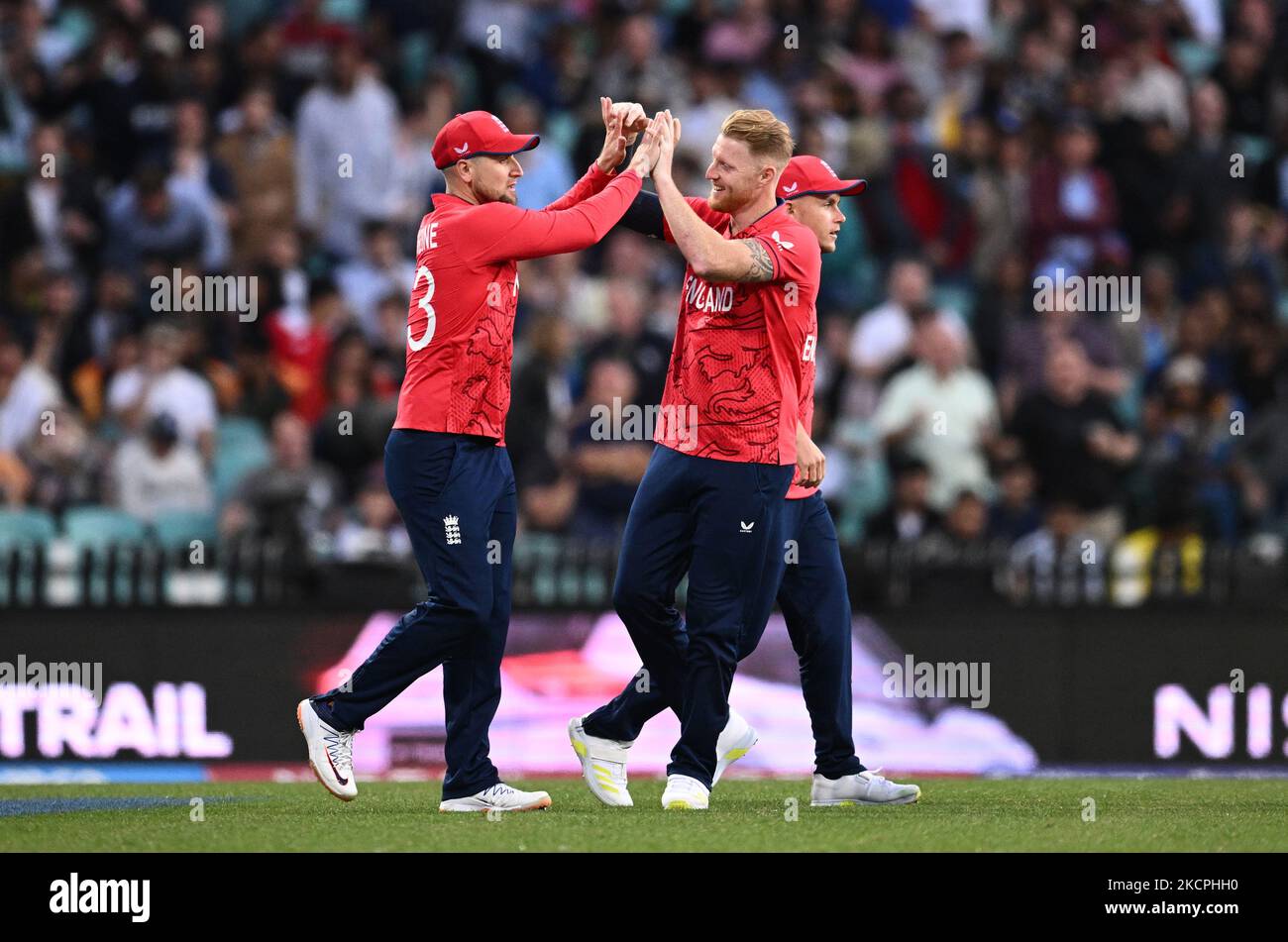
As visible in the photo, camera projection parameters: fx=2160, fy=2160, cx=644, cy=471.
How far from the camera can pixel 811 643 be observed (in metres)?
8.13

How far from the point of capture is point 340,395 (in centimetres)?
1358

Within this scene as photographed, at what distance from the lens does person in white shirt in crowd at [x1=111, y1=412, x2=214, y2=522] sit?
517 inches

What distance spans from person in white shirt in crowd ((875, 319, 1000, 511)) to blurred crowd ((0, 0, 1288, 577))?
0.02 metres

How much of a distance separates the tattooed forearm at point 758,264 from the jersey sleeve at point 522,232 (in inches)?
20.2

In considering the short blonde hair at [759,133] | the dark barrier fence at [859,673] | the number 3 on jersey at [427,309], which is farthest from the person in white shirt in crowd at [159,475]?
the short blonde hair at [759,133]

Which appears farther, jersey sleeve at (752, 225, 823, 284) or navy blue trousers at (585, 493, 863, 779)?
navy blue trousers at (585, 493, 863, 779)

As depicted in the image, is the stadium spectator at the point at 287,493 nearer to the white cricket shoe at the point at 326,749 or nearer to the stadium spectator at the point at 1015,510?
the stadium spectator at the point at 1015,510

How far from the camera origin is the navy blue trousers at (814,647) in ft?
26.5

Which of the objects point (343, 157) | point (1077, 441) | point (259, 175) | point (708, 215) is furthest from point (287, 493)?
point (708, 215)

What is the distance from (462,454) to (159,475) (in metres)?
5.98

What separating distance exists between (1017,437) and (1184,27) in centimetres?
530

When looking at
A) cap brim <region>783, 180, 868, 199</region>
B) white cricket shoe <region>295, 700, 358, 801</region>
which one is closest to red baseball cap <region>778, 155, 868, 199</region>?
cap brim <region>783, 180, 868, 199</region>

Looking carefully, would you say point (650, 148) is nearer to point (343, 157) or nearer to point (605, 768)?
point (605, 768)

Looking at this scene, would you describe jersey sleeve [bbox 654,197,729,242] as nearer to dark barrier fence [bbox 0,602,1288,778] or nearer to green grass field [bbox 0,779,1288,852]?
green grass field [bbox 0,779,1288,852]
